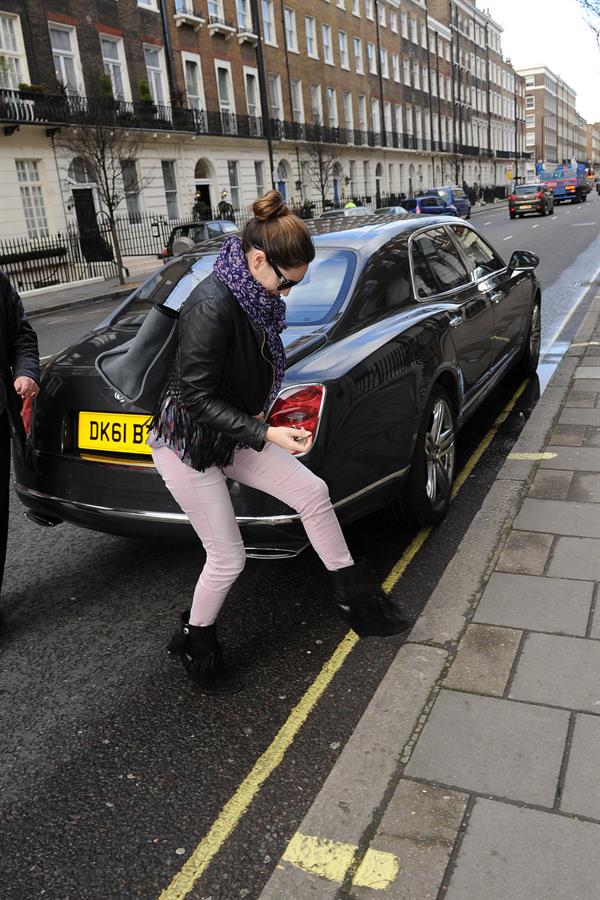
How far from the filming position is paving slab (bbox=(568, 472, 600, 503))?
4.21 m

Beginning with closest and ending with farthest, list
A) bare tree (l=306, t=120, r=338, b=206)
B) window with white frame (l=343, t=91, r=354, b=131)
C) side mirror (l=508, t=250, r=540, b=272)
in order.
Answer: side mirror (l=508, t=250, r=540, b=272), bare tree (l=306, t=120, r=338, b=206), window with white frame (l=343, t=91, r=354, b=131)

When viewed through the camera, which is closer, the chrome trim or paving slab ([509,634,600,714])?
paving slab ([509,634,600,714])

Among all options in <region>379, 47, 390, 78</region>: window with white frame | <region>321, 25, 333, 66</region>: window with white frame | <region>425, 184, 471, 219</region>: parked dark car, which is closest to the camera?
<region>425, 184, 471, 219</region>: parked dark car

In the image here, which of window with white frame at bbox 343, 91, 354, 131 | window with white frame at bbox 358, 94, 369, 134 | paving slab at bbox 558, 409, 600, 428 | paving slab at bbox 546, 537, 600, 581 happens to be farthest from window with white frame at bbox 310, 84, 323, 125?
paving slab at bbox 546, 537, 600, 581

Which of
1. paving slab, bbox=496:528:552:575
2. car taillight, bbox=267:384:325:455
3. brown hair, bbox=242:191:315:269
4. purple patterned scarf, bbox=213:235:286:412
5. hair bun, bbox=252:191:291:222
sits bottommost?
paving slab, bbox=496:528:552:575

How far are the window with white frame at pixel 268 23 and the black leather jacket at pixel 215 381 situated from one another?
141ft

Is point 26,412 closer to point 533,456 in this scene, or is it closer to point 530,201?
point 533,456

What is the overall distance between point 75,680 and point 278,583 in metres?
1.07

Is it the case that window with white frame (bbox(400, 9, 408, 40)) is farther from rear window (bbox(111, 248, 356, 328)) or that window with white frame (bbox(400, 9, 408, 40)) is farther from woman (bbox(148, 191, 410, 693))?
woman (bbox(148, 191, 410, 693))

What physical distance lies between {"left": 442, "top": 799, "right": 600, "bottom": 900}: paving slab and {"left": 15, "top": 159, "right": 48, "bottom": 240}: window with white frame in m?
26.6

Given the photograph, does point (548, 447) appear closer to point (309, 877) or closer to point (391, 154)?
point (309, 877)

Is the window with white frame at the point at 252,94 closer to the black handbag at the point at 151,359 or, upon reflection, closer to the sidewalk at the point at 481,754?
the sidewalk at the point at 481,754

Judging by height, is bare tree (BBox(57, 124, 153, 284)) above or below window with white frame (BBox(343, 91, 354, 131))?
below

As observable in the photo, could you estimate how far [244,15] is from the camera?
38312 mm
